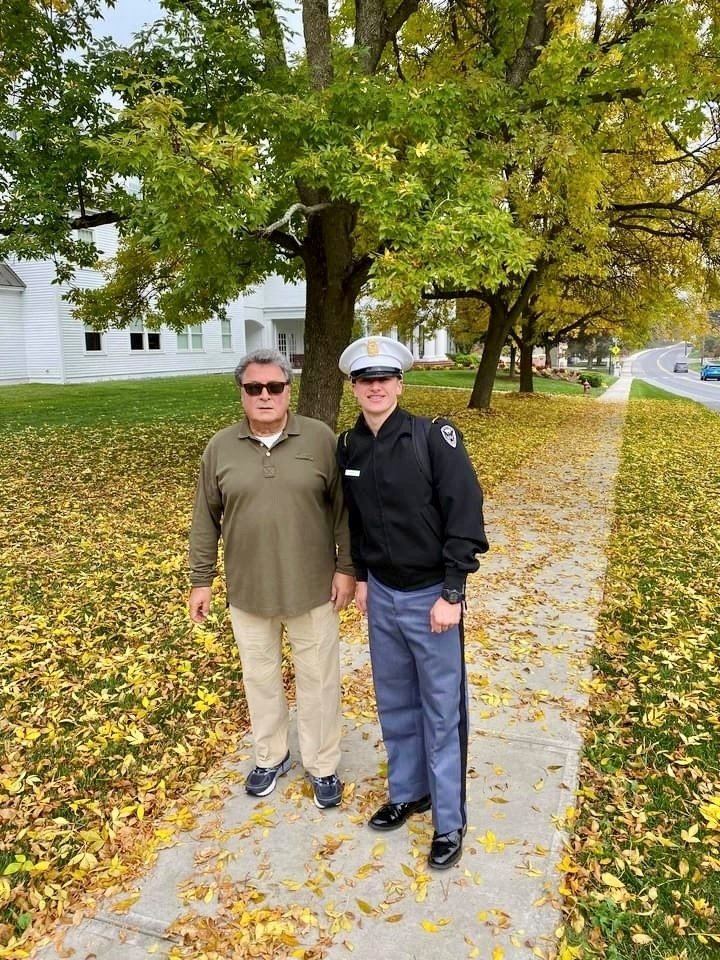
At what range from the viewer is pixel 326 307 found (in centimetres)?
1013

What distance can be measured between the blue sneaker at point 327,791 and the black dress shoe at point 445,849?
0.52 metres

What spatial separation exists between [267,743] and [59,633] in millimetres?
2480

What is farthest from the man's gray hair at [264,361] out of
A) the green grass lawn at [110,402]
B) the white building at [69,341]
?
the white building at [69,341]

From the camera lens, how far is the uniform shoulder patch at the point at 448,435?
2494 millimetres

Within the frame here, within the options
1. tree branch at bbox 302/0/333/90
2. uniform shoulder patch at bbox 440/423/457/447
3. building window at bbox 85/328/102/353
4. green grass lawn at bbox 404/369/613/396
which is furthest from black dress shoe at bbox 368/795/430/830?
green grass lawn at bbox 404/369/613/396

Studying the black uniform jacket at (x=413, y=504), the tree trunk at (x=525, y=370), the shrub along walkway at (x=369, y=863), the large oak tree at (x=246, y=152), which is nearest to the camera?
the shrub along walkway at (x=369, y=863)

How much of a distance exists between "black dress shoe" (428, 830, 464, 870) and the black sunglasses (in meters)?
1.94

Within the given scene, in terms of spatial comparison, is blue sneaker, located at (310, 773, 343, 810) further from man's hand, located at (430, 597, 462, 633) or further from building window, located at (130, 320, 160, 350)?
building window, located at (130, 320, 160, 350)

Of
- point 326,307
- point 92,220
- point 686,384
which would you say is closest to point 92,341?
point 92,220

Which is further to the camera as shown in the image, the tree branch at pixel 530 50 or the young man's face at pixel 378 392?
the tree branch at pixel 530 50

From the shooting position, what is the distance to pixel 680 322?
2228 centimetres

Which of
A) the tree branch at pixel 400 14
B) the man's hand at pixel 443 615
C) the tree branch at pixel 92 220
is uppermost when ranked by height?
the tree branch at pixel 400 14

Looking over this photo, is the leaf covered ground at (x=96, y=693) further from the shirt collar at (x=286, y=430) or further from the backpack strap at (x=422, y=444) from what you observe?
the backpack strap at (x=422, y=444)

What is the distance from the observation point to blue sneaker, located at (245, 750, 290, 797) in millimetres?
3135
